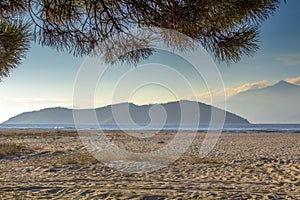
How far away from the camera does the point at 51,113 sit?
607ft

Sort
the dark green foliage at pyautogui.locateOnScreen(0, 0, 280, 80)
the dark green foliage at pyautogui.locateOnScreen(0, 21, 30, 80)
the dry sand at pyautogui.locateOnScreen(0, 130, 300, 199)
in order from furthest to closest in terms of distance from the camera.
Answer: the dry sand at pyautogui.locateOnScreen(0, 130, 300, 199) < the dark green foliage at pyautogui.locateOnScreen(0, 21, 30, 80) < the dark green foliage at pyautogui.locateOnScreen(0, 0, 280, 80)

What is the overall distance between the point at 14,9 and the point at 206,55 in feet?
6.94

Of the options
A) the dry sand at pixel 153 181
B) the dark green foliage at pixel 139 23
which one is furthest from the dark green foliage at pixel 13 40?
the dry sand at pixel 153 181

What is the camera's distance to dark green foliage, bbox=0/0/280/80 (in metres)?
3.68

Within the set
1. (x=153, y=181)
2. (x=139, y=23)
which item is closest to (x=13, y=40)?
(x=139, y=23)

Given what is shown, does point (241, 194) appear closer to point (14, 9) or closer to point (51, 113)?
point (14, 9)

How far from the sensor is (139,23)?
4082mm

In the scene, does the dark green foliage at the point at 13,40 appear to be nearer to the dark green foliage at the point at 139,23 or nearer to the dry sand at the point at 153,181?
the dark green foliage at the point at 139,23

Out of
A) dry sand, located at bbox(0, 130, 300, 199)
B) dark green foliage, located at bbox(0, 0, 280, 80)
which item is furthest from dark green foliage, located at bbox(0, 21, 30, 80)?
dry sand, located at bbox(0, 130, 300, 199)

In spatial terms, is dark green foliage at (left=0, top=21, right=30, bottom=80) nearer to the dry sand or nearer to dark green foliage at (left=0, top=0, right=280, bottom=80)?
dark green foliage at (left=0, top=0, right=280, bottom=80)

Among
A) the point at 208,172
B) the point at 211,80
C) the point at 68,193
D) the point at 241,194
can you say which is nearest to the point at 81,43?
the point at 211,80

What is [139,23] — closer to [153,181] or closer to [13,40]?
[13,40]

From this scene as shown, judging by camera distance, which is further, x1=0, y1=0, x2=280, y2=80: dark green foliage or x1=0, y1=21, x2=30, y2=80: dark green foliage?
x1=0, y1=21, x2=30, y2=80: dark green foliage

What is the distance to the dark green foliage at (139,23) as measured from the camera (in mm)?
3678
